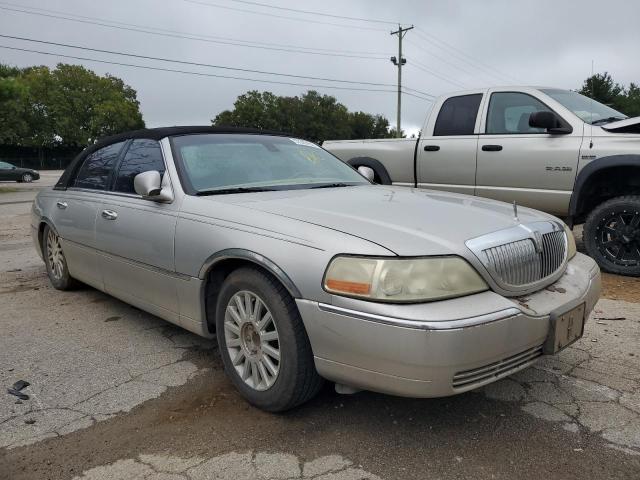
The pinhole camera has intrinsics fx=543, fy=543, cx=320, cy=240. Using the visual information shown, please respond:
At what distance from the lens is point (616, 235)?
17.8 feet

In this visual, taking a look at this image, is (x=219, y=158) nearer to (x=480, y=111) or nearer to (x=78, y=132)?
(x=480, y=111)

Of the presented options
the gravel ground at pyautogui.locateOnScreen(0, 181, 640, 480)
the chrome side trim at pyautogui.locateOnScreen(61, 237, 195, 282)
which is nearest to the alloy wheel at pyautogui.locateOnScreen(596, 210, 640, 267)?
the gravel ground at pyautogui.locateOnScreen(0, 181, 640, 480)

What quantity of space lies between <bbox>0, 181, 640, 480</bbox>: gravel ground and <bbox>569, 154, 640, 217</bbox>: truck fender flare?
6.69 feet

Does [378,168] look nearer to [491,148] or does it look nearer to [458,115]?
[458,115]

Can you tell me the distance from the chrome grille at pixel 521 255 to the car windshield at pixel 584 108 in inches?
131

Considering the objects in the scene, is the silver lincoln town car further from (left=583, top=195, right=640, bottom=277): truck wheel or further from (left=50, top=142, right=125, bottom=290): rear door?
(left=583, top=195, right=640, bottom=277): truck wheel

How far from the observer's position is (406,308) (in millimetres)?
2227

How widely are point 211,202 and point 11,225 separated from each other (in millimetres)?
9349

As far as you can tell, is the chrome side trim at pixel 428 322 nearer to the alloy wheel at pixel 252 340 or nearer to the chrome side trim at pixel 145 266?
the alloy wheel at pixel 252 340

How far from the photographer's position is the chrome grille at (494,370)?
2262mm

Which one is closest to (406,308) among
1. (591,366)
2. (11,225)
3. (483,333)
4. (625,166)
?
(483,333)

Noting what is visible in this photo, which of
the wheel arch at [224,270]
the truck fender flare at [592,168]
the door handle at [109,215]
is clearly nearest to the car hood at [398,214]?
the wheel arch at [224,270]

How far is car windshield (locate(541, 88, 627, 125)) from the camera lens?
18.6ft

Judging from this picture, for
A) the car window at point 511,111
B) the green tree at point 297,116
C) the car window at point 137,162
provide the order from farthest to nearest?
the green tree at point 297,116 < the car window at point 511,111 < the car window at point 137,162
